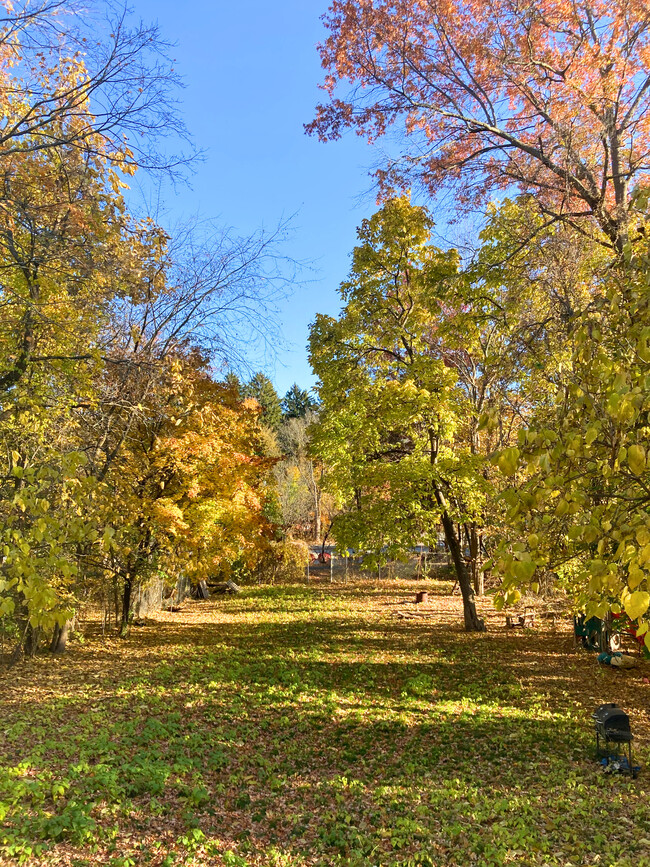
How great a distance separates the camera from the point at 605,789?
5.32 meters

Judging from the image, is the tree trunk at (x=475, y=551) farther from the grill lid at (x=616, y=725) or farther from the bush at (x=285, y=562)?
the grill lid at (x=616, y=725)

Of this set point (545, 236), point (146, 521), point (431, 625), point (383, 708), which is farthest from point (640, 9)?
point (431, 625)

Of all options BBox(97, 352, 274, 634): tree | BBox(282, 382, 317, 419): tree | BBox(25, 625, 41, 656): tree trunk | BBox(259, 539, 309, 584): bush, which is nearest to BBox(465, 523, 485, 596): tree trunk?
BBox(97, 352, 274, 634): tree

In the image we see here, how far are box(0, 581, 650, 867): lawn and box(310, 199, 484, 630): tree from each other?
9.26 feet

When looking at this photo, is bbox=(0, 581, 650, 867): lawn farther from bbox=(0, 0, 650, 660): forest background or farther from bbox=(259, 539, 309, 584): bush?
bbox=(259, 539, 309, 584): bush

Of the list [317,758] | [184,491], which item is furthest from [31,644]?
[317,758]

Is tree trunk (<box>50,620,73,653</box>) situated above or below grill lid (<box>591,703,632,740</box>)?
below

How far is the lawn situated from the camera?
426cm

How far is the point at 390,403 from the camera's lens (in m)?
11.3

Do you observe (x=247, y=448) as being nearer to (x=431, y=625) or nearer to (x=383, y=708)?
(x=431, y=625)

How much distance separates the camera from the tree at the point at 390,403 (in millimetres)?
11320

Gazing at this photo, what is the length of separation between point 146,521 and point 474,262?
855 cm

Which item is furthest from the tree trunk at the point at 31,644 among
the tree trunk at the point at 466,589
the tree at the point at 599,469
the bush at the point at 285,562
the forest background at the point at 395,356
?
the bush at the point at 285,562

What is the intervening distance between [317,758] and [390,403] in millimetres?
6986
